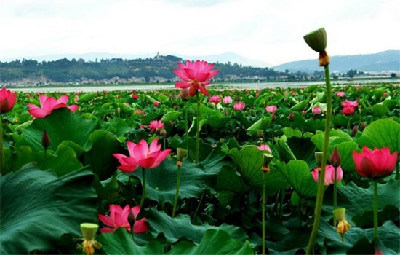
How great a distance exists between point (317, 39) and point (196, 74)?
Answer: 78 cm

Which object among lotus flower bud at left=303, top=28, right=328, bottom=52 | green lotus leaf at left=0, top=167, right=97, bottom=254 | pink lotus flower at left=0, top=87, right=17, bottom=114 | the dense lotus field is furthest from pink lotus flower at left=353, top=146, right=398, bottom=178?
pink lotus flower at left=0, top=87, right=17, bottom=114

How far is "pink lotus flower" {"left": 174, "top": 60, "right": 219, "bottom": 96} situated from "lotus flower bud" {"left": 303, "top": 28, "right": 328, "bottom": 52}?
2.45 ft

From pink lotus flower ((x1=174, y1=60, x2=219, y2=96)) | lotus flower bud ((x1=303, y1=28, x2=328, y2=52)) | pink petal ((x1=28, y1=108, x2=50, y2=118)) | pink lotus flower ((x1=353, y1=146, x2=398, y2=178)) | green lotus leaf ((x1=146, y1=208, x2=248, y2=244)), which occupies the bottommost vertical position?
green lotus leaf ((x1=146, y1=208, x2=248, y2=244))

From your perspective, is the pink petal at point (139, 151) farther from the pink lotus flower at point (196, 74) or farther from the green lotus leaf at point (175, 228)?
the pink lotus flower at point (196, 74)

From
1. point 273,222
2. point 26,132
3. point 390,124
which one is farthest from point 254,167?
point 26,132

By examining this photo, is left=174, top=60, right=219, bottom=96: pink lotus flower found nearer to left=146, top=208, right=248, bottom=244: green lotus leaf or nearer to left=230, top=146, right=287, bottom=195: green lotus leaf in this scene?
left=230, top=146, right=287, bottom=195: green lotus leaf

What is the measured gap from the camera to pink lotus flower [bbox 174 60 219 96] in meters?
1.47

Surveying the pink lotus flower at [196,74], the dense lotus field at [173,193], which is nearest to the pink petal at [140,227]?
the dense lotus field at [173,193]

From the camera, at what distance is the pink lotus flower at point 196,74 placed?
4.84 ft

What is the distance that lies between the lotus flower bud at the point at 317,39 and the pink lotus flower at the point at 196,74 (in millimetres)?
747

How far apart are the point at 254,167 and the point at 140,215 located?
0.29 metres

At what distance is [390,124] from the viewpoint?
140cm

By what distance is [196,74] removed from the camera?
1.48 meters

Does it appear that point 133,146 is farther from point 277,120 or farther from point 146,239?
point 277,120
